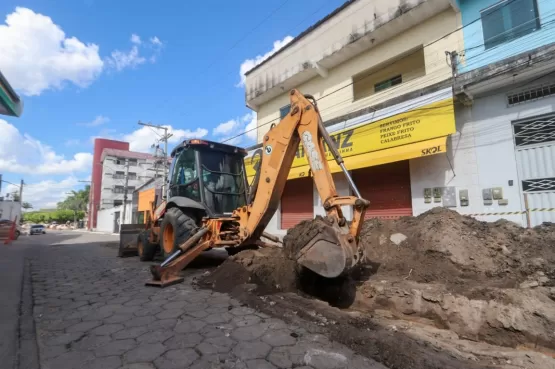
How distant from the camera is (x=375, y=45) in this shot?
10.7m

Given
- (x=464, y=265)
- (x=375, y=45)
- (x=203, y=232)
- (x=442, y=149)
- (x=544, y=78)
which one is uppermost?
(x=375, y=45)

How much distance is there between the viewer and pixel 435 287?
3.90 meters

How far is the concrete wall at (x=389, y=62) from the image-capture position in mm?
9008

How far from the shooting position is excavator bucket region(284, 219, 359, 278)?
11.6 ft

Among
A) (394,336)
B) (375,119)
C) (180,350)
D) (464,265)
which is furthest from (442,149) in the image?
(180,350)

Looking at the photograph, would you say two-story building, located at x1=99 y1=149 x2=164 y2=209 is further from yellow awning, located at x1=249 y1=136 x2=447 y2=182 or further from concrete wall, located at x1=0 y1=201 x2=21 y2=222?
yellow awning, located at x1=249 y1=136 x2=447 y2=182

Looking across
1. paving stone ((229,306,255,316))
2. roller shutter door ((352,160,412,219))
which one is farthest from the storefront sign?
paving stone ((229,306,255,316))

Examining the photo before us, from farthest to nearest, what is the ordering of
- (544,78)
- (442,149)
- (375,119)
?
1. (375,119)
2. (442,149)
3. (544,78)

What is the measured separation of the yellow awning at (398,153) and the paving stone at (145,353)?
7.59 m

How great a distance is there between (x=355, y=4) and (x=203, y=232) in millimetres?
9867

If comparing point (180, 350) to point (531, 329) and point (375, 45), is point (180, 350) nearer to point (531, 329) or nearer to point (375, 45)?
point (531, 329)

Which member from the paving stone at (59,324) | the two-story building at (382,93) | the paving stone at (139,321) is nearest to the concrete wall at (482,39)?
the two-story building at (382,93)

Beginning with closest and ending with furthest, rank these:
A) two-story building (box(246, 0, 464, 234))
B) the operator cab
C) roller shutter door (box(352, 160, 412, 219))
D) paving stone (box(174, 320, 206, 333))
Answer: paving stone (box(174, 320, 206, 333)), the operator cab, two-story building (box(246, 0, 464, 234)), roller shutter door (box(352, 160, 412, 219))

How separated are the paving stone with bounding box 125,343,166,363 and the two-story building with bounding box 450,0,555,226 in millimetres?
8099
